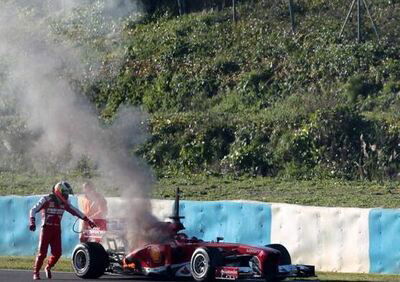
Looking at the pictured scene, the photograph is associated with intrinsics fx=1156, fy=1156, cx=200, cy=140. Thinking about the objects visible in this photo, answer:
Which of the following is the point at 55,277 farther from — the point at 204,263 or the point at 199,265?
the point at 204,263

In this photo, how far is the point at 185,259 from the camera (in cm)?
2217

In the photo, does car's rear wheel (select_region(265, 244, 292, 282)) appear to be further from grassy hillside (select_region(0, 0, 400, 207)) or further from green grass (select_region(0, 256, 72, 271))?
grassy hillside (select_region(0, 0, 400, 207))

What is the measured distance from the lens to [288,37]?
141 feet

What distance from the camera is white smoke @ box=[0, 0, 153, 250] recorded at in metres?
24.4

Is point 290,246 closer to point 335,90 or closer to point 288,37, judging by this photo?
point 335,90

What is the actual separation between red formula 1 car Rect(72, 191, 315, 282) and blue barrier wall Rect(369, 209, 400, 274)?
8.30 feet

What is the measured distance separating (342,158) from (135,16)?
9.90 meters

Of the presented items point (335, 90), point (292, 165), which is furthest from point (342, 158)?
point (335, 90)

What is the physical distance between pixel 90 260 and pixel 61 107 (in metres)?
4.56

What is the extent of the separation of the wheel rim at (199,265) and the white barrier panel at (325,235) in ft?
13.2

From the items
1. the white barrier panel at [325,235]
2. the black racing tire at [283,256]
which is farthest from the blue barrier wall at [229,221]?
the black racing tire at [283,256]

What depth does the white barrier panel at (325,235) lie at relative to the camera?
2398 cm

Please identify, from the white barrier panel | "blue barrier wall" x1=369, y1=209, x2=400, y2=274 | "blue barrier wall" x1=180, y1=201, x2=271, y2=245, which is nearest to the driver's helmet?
"blue barrier wall" x1=180, y1=201, x2=271, y2=245

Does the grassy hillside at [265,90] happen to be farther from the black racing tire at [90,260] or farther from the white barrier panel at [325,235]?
the black racing tire at [90,260]
